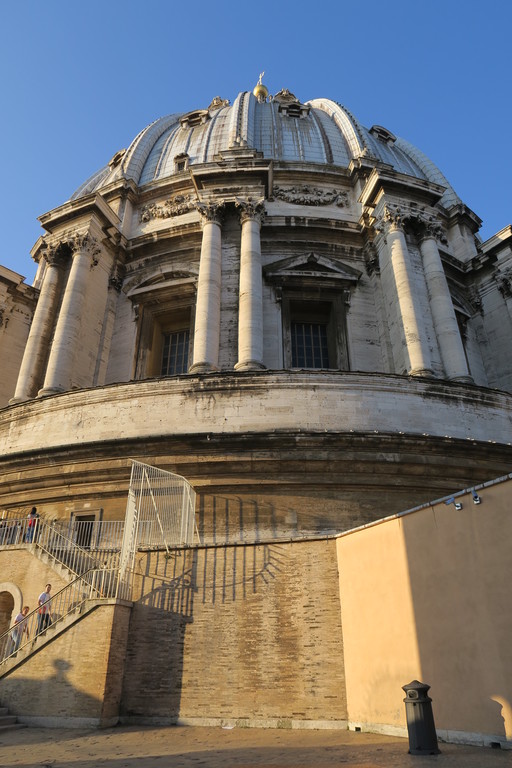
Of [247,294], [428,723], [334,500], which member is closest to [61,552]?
[334,500]

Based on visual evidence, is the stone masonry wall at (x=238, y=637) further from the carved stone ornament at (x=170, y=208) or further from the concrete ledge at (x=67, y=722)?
the carved stone ornament at (x=170, y=208)

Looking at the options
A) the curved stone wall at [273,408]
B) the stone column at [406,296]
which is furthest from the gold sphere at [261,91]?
the curved stone wall at [273,408]

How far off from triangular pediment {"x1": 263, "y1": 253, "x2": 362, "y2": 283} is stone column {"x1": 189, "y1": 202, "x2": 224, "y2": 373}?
2427 mm

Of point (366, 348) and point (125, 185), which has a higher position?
point (125, 185)

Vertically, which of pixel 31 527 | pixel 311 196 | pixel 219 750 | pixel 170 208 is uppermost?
pixel 311 196

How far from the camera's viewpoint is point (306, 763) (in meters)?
6.32

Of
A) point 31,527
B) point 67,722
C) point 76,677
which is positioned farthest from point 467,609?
point 31,527

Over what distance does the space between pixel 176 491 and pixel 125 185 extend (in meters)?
18.5

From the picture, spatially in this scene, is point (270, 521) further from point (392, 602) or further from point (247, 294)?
point (247, 294)

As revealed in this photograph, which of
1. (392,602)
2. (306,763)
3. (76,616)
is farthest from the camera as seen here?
(76,616)

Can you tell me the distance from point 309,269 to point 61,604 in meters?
15.3

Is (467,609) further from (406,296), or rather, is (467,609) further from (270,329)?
(270,329)

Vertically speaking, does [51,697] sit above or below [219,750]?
above

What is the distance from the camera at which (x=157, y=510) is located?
41.0 feet
